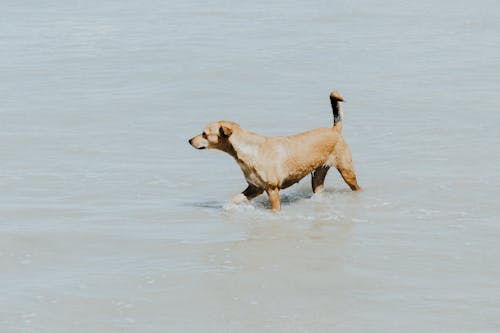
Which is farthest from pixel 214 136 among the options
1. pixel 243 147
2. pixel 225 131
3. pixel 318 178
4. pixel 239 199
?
pixel 318 178

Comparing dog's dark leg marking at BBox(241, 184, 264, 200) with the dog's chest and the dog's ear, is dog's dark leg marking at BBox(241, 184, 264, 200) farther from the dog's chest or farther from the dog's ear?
the dog's ear

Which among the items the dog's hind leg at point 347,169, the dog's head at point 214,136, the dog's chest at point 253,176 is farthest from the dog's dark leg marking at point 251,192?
the dog's hind leg at point 347,169

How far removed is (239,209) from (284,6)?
17.1 m

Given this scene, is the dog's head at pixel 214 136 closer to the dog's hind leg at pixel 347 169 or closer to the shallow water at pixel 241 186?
the shallow water at pixel 241 186

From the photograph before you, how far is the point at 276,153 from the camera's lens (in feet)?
34.8

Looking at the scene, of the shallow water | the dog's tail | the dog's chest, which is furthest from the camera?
the dog's tail

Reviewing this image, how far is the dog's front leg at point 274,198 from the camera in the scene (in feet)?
34.4

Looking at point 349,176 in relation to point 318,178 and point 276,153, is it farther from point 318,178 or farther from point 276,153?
point 276,153

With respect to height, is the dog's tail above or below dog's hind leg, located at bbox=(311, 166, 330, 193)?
above

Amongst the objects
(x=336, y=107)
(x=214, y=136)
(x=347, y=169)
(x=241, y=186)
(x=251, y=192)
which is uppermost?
(x=336, y=107)

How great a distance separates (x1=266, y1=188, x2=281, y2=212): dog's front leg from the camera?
1050cm

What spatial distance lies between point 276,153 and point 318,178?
2.63 feet

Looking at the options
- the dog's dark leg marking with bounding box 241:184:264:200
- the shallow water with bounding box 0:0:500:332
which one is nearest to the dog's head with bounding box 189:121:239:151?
the dog's dark leg marking with bounding box 241:184:264:200

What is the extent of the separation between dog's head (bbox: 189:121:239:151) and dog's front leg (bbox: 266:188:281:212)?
602mm
